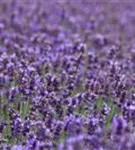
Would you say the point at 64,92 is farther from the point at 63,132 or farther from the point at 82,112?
the point at 63,132

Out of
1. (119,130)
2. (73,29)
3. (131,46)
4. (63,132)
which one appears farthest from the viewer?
(73,29)

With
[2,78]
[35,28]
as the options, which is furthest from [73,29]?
[2,78]

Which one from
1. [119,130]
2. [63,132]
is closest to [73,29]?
[63,132]

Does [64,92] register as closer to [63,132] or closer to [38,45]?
[63,132]

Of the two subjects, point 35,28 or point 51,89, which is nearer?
point 51,89

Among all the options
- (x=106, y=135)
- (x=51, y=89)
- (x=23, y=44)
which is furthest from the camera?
(x=23, y=44)

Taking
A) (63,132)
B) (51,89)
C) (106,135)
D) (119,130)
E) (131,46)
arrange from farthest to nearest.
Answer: (131,46) < (51,89) < (63,132) < (106,135) < (119,130)
